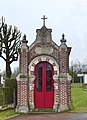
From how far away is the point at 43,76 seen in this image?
18.4m

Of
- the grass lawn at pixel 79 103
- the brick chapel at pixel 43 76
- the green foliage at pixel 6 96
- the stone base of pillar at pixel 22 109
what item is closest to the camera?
the stone base of pillar at pixel 22 109

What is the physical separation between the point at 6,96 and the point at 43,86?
12.7ft

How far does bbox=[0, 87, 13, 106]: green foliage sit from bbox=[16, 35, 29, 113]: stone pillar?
285cm

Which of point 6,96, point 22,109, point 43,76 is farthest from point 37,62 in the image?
point 6,96

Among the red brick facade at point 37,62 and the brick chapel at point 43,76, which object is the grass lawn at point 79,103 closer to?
the red brick facade at point 37,62

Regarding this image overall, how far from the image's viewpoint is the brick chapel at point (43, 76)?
717 inches

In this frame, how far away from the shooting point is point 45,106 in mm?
18281

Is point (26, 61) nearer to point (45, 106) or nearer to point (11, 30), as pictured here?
point (45, 106)

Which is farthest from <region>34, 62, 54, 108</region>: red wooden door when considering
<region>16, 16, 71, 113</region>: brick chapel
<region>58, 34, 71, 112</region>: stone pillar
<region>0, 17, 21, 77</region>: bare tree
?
<region>0, 17, 21, 77</region>: bare tree

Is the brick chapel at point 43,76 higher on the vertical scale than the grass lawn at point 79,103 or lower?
higher

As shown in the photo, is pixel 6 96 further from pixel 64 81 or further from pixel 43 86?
pixel 64 81

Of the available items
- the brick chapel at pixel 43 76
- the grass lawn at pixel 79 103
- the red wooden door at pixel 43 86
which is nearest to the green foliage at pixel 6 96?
the brick chapel at pixel 43 76

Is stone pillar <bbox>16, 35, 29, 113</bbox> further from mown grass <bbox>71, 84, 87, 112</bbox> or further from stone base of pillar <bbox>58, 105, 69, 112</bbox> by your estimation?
mown grass <bbox>71, 84, 87, 112</bbox>

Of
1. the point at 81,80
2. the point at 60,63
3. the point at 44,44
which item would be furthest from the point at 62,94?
the point at 81,80
